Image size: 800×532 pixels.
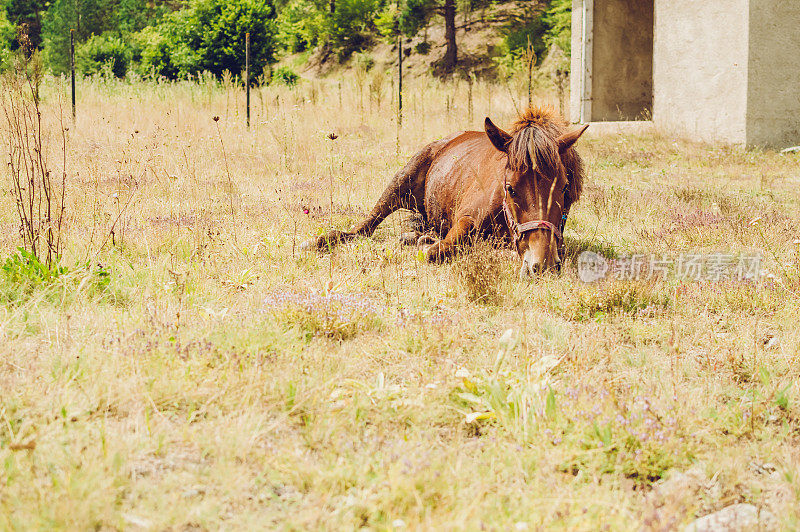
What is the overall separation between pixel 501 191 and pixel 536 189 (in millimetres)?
480

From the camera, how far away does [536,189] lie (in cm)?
475

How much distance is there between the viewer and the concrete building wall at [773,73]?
11.7m

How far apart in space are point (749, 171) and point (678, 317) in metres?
7.46

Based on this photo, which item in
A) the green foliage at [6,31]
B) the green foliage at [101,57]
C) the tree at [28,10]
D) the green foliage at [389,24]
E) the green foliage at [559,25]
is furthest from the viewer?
the tree at [28,10]

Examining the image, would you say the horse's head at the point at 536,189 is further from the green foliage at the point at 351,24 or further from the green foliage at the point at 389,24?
the green foliage at the point at 351,24

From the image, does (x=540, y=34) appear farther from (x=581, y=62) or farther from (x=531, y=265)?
(x=531, y=265)

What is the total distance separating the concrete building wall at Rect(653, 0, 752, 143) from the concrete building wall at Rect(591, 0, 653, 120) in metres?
1.55

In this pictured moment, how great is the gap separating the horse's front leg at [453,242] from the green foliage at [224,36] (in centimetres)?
2256

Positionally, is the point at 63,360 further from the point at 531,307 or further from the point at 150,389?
the point at 531,307

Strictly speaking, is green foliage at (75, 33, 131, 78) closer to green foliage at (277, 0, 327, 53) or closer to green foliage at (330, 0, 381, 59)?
green foliage at (277, 0, 327, 53)

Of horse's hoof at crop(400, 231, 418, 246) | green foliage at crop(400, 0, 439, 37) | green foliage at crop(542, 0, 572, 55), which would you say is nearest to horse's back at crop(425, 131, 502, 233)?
horse's hoof at crop(400, 231, 418, 246)

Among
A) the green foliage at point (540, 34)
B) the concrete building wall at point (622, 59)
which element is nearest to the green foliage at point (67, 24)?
the green foliage at point (540, 34)

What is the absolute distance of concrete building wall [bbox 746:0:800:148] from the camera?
38.4 ft

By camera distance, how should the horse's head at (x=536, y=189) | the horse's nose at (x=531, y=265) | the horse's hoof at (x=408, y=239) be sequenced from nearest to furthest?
the horse's nose at (x=531, y=265)
the horse's head at (x=536, y=189)
the horse's hoof at (x=408, y=239)
